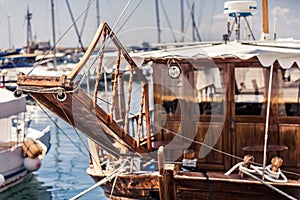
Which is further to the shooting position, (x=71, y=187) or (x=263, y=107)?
(x=71, y=187)

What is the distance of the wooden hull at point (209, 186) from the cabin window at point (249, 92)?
56.9 inches

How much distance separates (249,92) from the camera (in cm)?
938

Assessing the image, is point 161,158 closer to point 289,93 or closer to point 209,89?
point 209,89

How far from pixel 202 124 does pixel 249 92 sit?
3.34ft

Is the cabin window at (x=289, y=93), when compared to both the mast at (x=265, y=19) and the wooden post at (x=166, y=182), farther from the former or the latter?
the wooden post at (x=166, y=182)

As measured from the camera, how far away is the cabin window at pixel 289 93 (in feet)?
30.0

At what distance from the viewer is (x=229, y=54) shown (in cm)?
867

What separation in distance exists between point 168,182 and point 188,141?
5.17 feet

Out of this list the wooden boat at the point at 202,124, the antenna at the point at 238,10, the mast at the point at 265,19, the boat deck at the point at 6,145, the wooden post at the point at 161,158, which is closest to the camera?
the wooden post at the point at 161,158

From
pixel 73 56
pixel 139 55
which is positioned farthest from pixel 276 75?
pixel 73 56

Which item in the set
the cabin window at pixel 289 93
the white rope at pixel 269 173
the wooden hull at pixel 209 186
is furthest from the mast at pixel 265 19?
the wooden hull at pixel 209 186

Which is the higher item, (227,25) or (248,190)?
(227,25)

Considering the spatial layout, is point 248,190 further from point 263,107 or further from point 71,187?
point 71,187

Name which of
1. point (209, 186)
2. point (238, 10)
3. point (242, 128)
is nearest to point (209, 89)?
point (242, 128)
